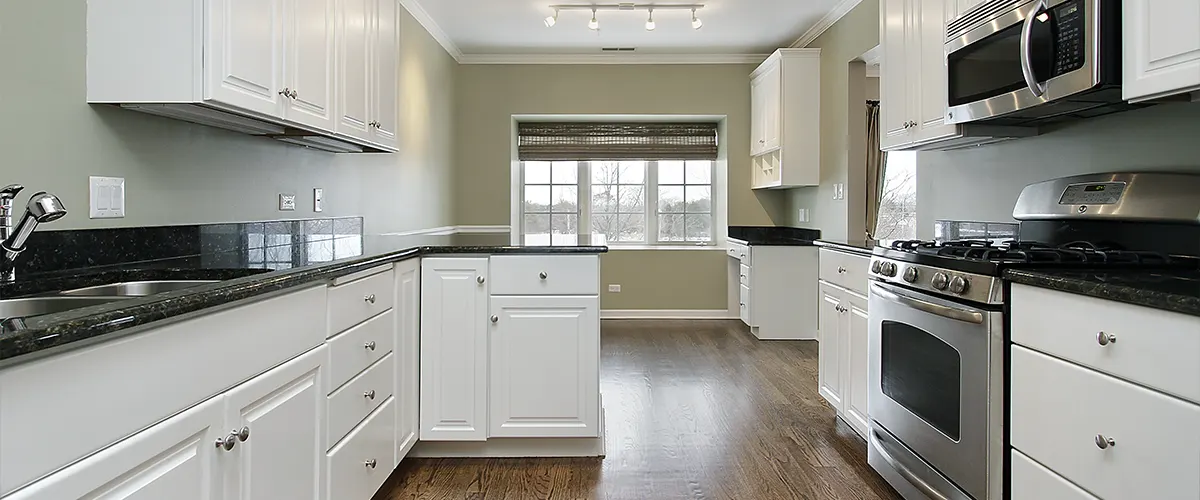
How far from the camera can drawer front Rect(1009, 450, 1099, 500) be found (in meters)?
1.57

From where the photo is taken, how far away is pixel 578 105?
21.1ft

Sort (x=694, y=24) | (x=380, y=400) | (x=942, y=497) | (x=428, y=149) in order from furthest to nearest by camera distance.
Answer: (x=428, y=149)
(x=694, y=24)
(x=380, y=400)
(x=942, y=497)

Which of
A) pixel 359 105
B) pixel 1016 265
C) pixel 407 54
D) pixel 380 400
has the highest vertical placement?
pixel 407 54

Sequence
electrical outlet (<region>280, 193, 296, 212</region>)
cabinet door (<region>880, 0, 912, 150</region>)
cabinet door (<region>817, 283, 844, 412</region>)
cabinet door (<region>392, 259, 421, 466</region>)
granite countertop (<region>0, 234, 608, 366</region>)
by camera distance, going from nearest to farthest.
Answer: granite countertop (<region>0, 234, 608, 366</region>)
cabinet door (<region>392, 259, 421, 466</region>)
electrical outlet (<region>280, 193, 296, 212</region>)
cabinet door (<region>880, 0, 912, 150</region>)
cabinet door (<region>817, 283, 844, 412</region>)

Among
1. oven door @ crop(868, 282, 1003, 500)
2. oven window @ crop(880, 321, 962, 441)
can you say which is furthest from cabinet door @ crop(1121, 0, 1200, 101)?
oven window @ crop(880, 321, 962, 441)

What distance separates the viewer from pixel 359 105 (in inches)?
108

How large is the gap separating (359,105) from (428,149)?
2639mm

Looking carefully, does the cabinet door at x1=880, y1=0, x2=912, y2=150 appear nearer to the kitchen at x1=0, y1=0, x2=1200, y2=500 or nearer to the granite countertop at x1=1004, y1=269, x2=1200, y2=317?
the kitchen at x1=0, y1=0, x2=1200, y2=500

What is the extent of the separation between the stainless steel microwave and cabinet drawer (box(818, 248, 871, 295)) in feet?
2.17

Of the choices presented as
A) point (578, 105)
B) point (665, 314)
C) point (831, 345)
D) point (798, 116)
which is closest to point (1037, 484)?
point (831, 345)

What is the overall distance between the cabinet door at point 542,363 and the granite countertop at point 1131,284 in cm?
151

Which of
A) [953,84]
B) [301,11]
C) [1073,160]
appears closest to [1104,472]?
[1073,160]

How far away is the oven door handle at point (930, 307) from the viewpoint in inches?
76.1

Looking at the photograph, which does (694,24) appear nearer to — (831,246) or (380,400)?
(831,246)
